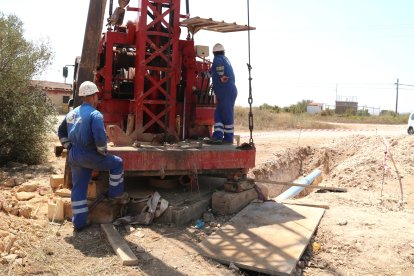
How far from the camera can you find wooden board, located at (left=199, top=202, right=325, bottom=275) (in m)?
5.10

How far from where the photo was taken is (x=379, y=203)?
28.8 feet

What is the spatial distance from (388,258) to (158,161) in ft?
11.2

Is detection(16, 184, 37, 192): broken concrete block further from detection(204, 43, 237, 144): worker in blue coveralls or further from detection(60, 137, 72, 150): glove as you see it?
detection(204, 43, 237, 144): worker in blue coveralls

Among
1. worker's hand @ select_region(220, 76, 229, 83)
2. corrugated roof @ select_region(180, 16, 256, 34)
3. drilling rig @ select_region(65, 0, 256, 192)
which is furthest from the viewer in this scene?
worker's hand @ select_region(220, 76, 229, 83)

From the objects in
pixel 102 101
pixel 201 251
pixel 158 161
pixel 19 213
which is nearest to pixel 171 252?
pixel 201 251

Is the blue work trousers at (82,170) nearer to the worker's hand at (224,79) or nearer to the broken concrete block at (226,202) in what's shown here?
the broken concrete block at (226,202)

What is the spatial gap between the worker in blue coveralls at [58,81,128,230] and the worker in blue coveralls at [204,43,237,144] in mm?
2421

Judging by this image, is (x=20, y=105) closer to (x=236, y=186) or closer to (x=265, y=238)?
(x=236, y=186)

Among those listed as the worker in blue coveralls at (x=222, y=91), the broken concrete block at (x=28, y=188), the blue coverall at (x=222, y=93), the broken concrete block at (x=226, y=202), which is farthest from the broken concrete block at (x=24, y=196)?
the blue coverall at (x=222, y=93)

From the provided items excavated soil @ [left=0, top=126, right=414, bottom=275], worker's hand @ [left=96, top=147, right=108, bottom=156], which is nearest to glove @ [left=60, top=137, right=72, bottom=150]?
worker's hand @ [left=96, top=147, right=108, bottom=156]

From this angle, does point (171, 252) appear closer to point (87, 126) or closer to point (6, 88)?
point (87, 126)

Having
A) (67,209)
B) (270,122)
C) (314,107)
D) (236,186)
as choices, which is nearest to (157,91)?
(236,186)

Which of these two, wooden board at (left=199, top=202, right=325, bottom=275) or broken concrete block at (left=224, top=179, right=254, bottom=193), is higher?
broken concrete block at (left=224, top=179, right=254, bottom=193)

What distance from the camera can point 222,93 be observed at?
26.7ft
